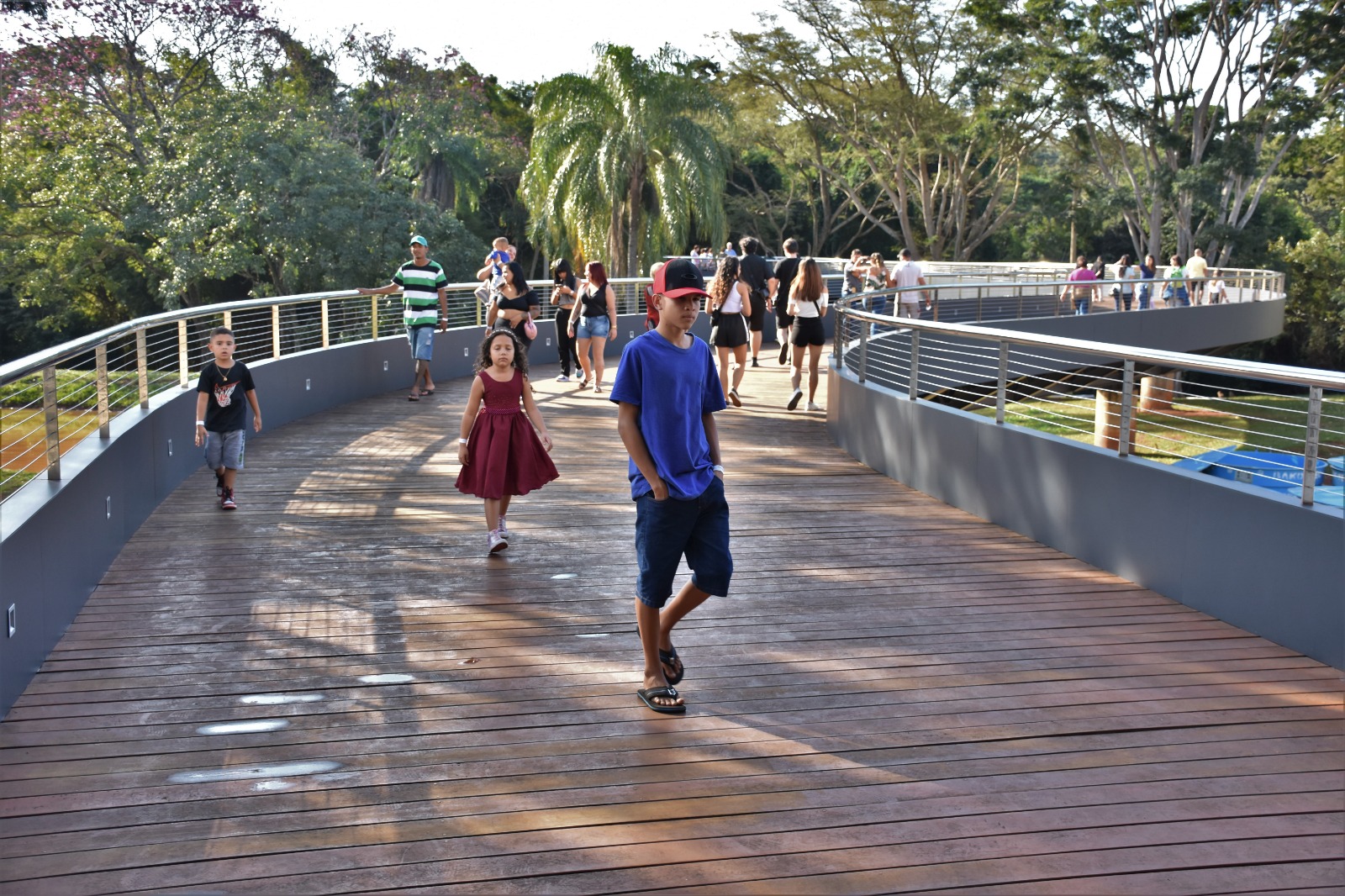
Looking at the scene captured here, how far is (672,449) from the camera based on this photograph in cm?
499

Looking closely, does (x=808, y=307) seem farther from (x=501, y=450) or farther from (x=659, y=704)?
(x=659, y=704)

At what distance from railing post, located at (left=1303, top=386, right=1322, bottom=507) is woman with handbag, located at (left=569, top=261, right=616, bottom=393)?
30.6ft

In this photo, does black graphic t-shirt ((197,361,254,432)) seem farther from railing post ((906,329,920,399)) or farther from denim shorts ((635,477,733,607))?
railing post ((906,329,920,399))

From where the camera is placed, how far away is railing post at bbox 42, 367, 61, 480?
243 inches

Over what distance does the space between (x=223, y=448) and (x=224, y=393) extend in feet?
1.30

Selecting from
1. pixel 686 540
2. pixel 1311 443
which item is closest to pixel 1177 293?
pixel 1311 443

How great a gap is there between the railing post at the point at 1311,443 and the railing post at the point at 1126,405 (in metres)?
1.18

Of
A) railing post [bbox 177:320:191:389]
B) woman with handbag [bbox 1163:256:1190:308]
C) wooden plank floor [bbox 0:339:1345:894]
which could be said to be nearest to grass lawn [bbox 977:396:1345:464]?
wooden plank floor [bbox 0:339:1345:894]

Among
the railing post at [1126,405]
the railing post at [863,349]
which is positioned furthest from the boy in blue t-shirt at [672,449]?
the railing post at [863,349]

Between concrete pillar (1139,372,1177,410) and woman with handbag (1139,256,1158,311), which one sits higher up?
woman with handbag (1139,256,1158,311)

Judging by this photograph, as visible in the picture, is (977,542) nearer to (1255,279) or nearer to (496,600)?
(496,600)

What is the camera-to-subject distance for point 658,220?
34062 mm

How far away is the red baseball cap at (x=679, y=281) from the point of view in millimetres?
4871

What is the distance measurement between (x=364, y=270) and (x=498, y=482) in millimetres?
21913
